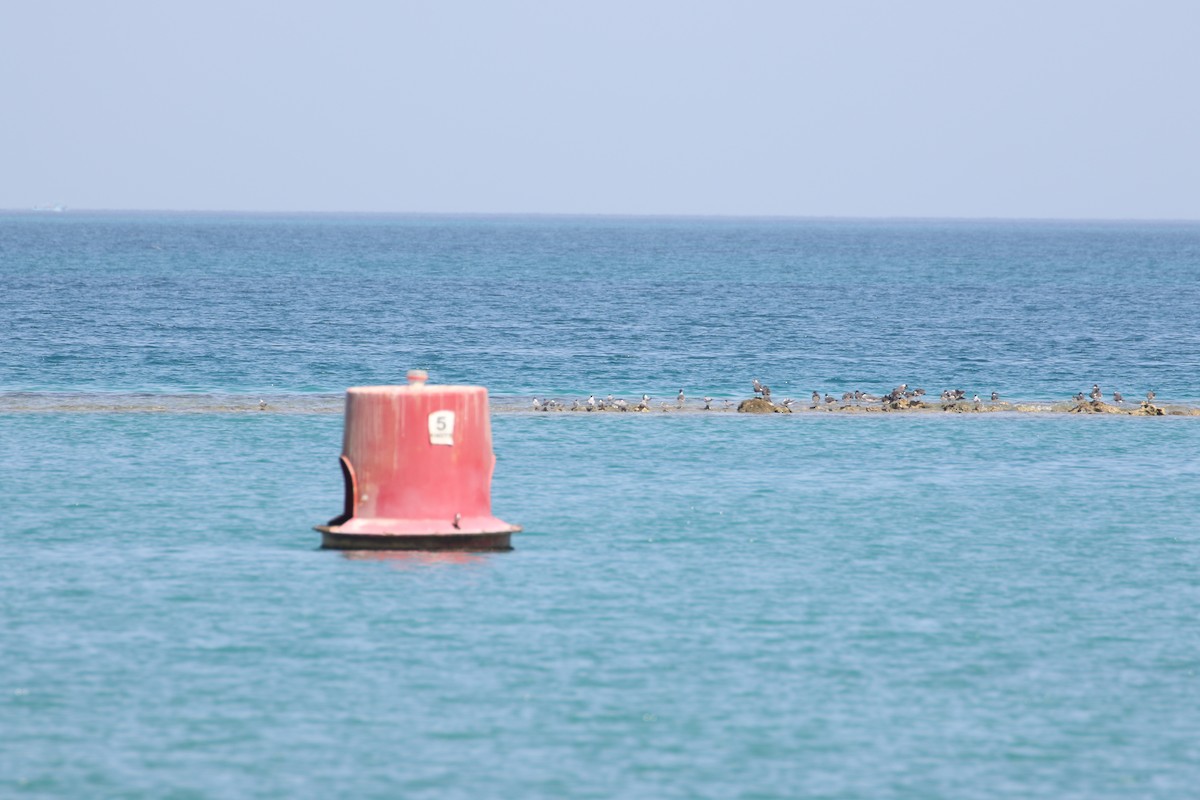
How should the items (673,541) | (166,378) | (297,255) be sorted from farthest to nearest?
(297,255) < (166,378) < (673,541)

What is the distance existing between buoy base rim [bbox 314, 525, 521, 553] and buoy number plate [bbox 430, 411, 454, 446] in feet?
4.07

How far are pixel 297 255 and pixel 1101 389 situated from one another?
137911 mm

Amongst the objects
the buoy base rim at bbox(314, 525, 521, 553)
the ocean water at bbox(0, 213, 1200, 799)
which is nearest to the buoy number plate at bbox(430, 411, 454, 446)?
the buoy base rim at bbox(314, 525, 521, 553)

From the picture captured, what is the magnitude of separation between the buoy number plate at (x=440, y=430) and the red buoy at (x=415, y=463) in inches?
0.5

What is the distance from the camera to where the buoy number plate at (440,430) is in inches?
863

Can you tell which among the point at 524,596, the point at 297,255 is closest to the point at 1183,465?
the point at 524,596

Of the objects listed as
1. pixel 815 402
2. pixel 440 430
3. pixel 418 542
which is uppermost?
pixel 440 430

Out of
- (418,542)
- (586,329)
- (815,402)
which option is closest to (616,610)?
(418,542)

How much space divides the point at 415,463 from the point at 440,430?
1.73ft

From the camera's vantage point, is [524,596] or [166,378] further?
[166,378]

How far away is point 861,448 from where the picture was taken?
3619 cm

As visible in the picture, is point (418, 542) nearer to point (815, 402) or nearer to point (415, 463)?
point (415, 463)

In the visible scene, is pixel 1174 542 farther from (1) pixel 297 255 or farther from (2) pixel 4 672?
(1) pixel 297 255

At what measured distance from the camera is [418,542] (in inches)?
878
